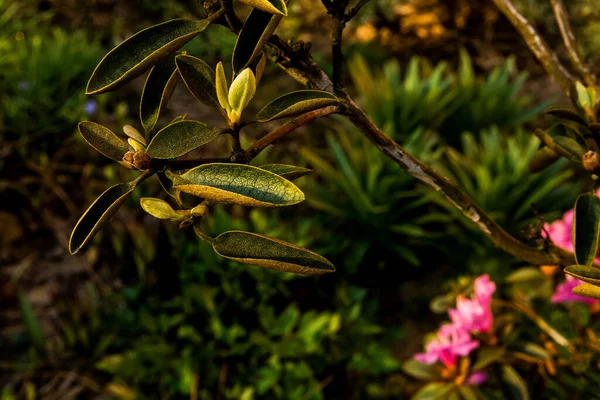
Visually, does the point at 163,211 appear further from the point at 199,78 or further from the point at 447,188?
the point at 447,188

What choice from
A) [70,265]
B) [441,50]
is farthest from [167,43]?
[441,50]

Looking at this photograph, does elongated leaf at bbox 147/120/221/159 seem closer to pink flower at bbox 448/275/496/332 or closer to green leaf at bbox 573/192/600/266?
green leaf at bbox 573/192/600/266

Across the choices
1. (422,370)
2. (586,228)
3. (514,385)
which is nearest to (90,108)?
(422,370)

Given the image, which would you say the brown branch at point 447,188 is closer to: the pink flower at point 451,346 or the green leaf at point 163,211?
the green leaf at point 163,211

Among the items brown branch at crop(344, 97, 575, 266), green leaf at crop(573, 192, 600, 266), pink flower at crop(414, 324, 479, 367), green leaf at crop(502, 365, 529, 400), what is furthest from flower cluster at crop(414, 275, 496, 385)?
green leaf at crop(573, 192, 600, 266)

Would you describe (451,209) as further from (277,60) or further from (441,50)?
(441,50)

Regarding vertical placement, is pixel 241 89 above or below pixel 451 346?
above
